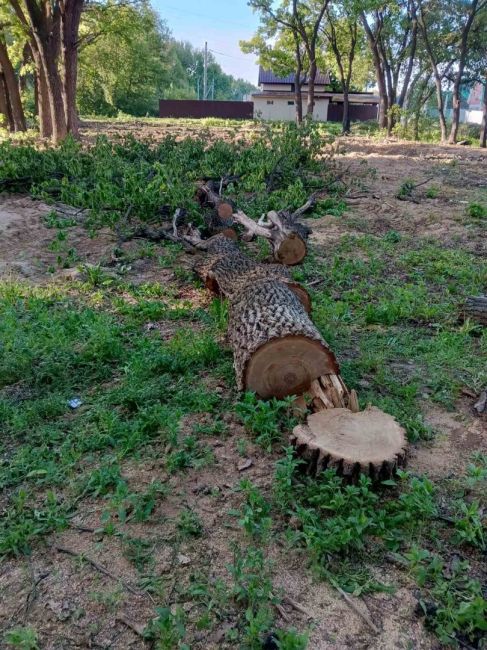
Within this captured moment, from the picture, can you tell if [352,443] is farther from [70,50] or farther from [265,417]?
[70,50]

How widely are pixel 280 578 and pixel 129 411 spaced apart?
1.56m

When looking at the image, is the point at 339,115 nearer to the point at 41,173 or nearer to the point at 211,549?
the point at 41,173

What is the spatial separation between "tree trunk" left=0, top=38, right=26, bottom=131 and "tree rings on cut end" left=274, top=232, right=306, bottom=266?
16798 mm

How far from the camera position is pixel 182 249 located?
7.01 m

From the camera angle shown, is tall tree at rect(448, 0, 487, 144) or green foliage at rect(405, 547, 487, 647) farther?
tall tree at rect(448, 0, 487, 144)

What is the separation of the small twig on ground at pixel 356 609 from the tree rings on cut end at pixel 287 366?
1.33 meters

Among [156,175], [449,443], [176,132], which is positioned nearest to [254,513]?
[449,443]

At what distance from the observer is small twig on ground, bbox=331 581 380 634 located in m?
2.00

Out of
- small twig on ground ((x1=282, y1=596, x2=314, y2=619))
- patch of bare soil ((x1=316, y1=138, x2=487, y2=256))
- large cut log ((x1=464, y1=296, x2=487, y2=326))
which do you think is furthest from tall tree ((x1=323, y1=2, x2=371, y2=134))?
small twig on ground ((x1=282, y1=596, x2=314, y2=619))

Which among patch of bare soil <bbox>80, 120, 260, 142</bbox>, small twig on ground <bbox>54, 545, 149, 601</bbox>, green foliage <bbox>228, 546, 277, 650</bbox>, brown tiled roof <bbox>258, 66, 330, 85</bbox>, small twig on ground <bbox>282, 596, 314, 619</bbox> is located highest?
brown tiled roof <bbox>258, 66, 330, 85</bbox>

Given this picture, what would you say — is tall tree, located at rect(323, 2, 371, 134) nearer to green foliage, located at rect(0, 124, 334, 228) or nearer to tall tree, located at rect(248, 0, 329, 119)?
tall tree, located at rect(248, 0, 329, 119)

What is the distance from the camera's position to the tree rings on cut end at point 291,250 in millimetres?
6367

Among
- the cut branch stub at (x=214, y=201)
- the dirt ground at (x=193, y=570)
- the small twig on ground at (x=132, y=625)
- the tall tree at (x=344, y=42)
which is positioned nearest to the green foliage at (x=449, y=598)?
the dirt ground at (x=193, y=570)

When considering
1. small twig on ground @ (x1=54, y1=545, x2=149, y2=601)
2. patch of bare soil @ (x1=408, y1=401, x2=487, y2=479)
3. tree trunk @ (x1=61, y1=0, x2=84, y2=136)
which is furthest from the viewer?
tree trunk @ (x1=61, y1=0, x2=84, y2=136)
